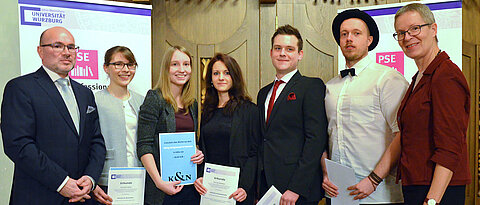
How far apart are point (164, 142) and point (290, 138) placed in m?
0.78

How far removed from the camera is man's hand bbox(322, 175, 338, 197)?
2.46m

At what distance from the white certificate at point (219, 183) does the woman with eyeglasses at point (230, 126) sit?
4cm

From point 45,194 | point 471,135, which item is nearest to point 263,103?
point 45,194

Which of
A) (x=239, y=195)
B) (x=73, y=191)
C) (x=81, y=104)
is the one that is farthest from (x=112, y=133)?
(x=239, y=195)

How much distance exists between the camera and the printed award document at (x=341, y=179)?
237 cm

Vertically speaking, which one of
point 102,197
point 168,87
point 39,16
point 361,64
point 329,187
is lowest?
point 102,197

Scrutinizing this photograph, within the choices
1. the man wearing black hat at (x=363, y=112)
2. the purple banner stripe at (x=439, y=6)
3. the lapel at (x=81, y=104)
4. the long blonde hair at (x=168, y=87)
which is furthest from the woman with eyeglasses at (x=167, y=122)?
the purple banner stripe at (x=439, y=6)

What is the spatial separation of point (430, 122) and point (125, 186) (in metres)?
1.83

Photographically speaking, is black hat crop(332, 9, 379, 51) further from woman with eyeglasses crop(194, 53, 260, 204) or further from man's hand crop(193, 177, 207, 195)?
man's hand crop(193, 177, 207, 195)

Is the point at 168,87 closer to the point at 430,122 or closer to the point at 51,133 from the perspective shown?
the point at 51,133

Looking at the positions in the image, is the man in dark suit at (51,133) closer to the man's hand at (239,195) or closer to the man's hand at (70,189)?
the man's hand at (70,189)

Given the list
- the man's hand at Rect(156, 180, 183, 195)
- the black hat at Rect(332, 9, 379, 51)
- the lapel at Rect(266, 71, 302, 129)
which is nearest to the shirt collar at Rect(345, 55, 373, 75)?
the black hat at Rect(332, 9, 379, 51)

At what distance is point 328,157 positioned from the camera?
2652 mm

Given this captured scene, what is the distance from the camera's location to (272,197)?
8.11 feet
